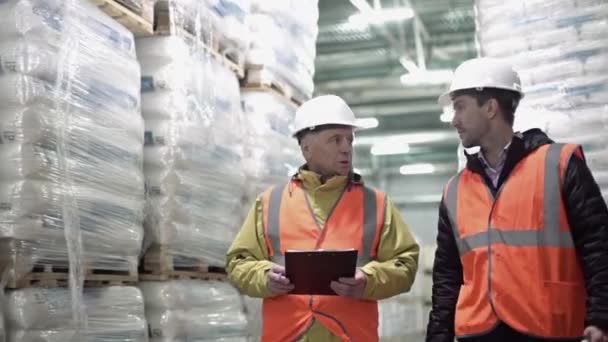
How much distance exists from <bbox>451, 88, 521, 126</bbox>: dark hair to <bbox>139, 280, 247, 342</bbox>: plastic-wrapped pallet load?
2313mm

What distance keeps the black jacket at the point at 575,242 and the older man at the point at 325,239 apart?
17cm

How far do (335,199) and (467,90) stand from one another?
0.79 m

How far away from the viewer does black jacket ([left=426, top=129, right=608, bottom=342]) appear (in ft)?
9.37

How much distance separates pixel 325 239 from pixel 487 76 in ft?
3.39

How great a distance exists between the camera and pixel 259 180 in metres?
5.87

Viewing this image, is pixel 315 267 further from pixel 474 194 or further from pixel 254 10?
pixel 254 10

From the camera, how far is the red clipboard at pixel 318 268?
3.10 meters

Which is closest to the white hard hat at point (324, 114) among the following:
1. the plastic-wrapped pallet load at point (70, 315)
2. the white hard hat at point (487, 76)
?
the white hard hat at point (487, 76)

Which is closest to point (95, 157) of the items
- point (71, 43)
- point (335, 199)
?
point (71, 43)

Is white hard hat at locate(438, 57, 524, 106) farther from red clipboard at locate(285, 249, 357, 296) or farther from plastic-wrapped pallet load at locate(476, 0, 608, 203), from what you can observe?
plastic-wrapped pallet load at locate(476, 0, 608, 203)

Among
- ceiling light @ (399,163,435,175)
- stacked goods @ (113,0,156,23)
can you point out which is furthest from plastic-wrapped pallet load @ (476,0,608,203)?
ceiling light @ (399,163,435,175)

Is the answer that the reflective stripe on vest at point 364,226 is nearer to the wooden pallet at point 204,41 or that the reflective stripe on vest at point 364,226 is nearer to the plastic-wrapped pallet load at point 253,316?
the wooden pallet at point 204,41

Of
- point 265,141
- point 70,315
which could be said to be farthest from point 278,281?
point 265,141

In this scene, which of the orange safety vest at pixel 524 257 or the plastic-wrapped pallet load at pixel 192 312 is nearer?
the orange safety vest at pixel 524 257
